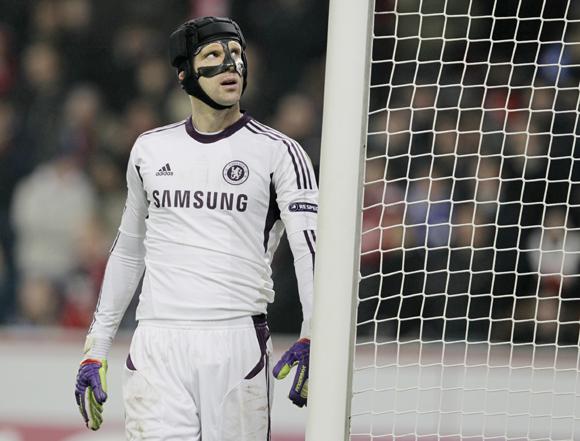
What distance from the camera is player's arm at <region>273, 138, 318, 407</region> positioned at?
3.89 m

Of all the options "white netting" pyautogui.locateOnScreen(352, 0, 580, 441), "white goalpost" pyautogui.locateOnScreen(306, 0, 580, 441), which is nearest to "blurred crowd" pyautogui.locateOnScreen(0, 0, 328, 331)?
"white goalpost" pyautogui.locateOnScreen(306, 0, 580, 441)

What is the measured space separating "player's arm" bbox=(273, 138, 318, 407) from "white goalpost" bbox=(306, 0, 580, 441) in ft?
2.68

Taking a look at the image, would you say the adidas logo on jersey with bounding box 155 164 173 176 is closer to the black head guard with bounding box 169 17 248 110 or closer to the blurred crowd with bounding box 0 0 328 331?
the black head guard with bounding box 169 17 248 110

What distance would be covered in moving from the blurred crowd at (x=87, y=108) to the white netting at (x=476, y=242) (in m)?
0.74

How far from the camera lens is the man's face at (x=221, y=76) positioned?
13.4 ft

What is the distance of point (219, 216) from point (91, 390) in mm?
767

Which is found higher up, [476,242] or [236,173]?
[236,173]

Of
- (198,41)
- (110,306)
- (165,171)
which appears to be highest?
(198,41)

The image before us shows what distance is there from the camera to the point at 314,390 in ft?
11.5

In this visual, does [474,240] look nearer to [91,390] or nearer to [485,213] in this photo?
[485,213]

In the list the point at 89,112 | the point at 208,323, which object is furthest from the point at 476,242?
the point at 208,323

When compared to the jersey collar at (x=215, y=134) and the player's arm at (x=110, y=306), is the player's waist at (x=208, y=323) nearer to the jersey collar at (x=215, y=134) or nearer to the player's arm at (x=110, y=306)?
the player's arm at (x=110, y=306)

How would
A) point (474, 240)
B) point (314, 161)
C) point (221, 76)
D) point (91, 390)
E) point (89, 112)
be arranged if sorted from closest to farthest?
point (221, 76)
point (91, 390)
point (474, 240)
point (314, 161)
point (89, 112)

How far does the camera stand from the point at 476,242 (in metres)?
6.91
